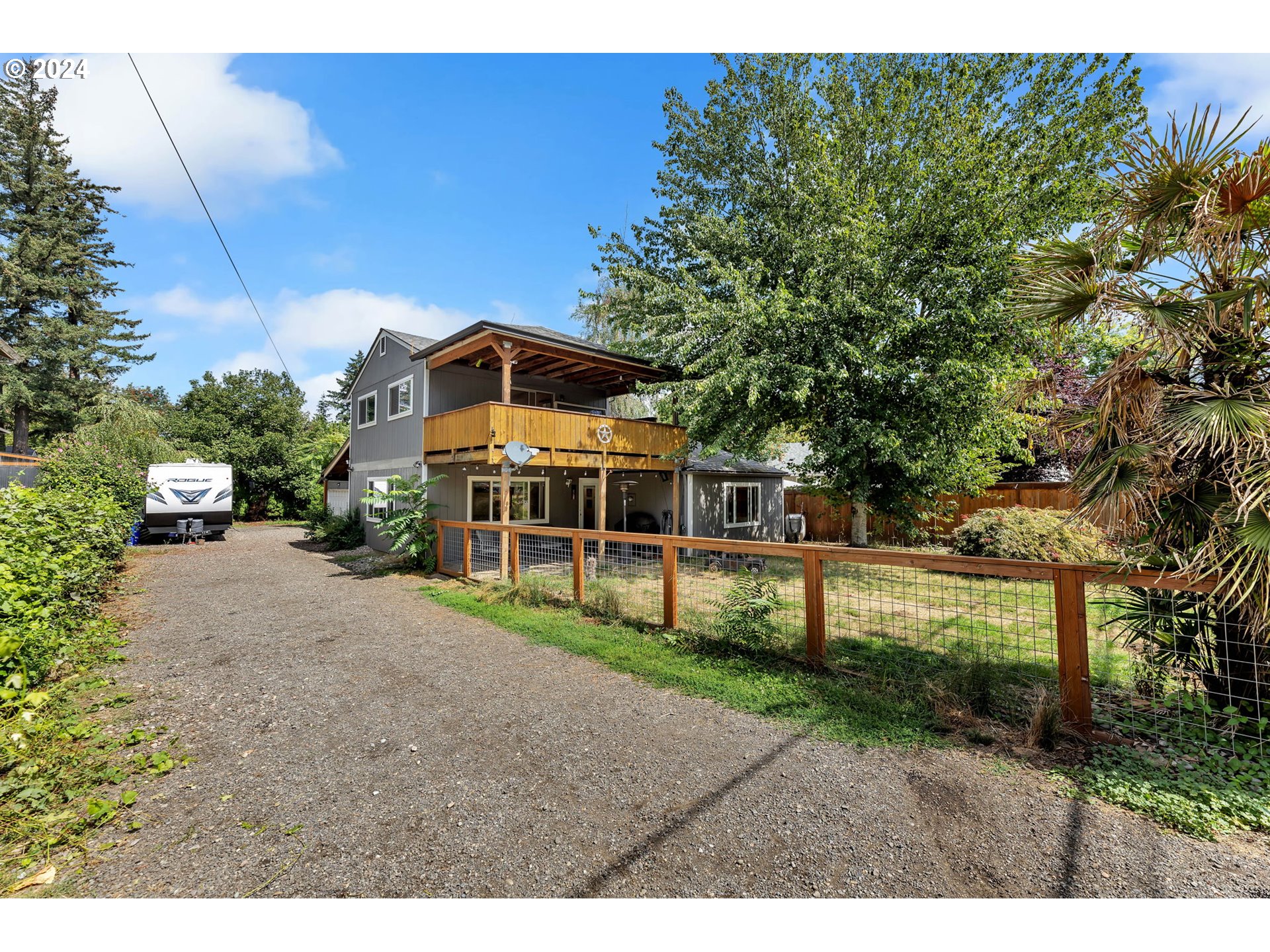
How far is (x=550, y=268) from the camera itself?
17781 millimetres

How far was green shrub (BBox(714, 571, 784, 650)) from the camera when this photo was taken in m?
5.23

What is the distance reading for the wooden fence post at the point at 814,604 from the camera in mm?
4766

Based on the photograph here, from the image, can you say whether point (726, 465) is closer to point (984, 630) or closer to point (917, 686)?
point (984, 630)

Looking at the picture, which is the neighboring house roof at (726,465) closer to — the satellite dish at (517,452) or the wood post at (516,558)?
the satellite dish at (517,452)

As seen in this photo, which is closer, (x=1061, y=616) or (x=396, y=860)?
(x=396, y=860)

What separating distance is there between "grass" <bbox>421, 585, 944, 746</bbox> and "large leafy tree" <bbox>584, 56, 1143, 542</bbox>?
6.94 metres

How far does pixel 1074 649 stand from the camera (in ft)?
11.5

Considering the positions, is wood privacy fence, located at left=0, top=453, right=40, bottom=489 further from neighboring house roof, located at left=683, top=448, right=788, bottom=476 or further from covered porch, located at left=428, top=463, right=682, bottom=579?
neighboring house roof, located at left=683, top=448, right=788, bottom=476

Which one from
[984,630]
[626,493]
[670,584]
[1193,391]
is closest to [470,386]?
[626,493]

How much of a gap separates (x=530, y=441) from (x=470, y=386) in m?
3.64

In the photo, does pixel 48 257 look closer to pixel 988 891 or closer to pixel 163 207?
pixel 163 207
